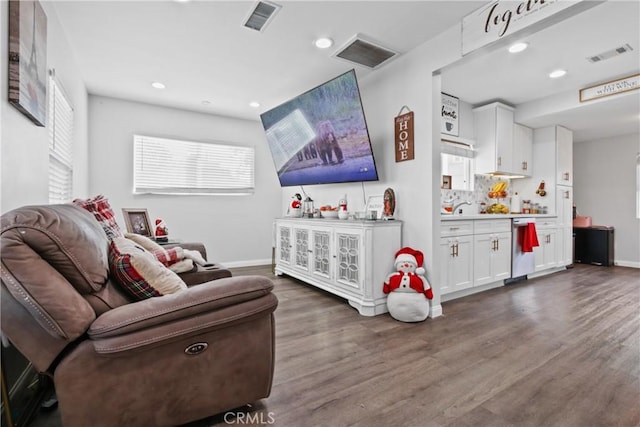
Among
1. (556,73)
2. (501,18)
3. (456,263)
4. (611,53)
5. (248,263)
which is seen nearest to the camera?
(501,18)

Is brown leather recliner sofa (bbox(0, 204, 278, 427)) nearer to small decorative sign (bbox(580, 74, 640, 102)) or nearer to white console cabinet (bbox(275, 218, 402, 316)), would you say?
white console cabinet (bbox(275, 218, 402, 316))

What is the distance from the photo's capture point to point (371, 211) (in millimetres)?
3363

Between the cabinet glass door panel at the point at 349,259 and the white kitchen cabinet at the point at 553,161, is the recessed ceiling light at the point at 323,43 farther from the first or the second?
the white kitchen cabinet at the point at 553,161

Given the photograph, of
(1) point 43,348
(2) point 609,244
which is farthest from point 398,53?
(2) point 609,244

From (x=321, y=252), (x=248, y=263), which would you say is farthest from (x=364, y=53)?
(x=248, y=263)

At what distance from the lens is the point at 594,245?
543 centimetres

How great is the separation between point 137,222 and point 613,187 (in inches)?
290

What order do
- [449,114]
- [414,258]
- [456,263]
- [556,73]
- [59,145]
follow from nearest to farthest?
[59,145] < [414,258] < [456,263] < [556,73] < [449,114]

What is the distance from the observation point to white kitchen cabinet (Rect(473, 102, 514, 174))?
4.42m

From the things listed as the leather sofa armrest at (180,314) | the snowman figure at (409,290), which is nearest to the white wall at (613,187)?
the snowman figure at (409,290)

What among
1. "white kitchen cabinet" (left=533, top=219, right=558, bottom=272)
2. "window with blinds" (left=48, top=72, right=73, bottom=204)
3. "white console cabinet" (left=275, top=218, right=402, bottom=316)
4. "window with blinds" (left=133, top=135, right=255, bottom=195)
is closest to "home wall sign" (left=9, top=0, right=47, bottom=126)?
"window with blinds" (left=48, top=72, right=73, bottom=204)

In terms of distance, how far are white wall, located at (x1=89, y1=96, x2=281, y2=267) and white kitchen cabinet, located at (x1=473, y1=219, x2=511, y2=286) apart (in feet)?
10.6

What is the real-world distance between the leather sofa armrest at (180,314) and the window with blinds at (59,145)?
198cm

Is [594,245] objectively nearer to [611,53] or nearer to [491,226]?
[491,226]
